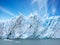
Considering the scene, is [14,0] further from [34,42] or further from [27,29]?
[34,42]

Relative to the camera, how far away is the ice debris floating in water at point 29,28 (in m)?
2.86

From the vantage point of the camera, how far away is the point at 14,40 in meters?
2.85

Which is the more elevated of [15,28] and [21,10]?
[21,10]

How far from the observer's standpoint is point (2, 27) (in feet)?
9.39

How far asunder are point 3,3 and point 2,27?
0.42m

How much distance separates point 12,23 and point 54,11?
Result: 76 cm

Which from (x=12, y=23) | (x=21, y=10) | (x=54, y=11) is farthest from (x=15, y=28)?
(x=54, y=11)

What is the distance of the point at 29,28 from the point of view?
2.87 m

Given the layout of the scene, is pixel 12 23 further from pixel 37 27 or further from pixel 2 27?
pixel 37 27

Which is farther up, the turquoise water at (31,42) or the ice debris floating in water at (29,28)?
the ice debris floating in water at (29,28)

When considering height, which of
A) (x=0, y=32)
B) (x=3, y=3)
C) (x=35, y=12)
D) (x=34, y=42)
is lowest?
(x=34, y=42)

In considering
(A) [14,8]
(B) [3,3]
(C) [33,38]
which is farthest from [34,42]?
(B) [3,3]

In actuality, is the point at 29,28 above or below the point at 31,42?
above

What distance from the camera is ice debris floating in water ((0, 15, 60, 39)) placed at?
9.38 feet
